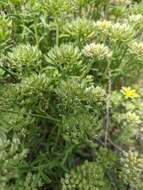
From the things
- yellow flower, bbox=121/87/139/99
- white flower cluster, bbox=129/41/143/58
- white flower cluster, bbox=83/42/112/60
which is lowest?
yellow flower, bbox=121/87/139/99

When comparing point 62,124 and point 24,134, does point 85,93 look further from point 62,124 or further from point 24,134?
point 24,134

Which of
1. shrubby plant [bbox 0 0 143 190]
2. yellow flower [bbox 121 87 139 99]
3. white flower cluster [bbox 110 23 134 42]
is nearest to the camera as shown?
shrubby plant [bbox 0 0 143 190]

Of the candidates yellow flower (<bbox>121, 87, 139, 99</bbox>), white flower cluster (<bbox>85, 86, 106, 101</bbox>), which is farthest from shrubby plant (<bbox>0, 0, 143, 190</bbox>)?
yellow flower (<bbox>121, 87, 139, 99</bbox>)

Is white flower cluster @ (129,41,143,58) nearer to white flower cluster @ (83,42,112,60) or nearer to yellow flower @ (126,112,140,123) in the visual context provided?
white flower cluster @ (83,42,112,60)

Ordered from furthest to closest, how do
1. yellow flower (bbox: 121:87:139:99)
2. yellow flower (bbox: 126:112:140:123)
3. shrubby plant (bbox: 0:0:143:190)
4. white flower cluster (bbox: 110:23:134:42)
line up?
1. yellow flower (bbox: 121:87:139:99)
2. yellow flower (bbox: 126:112:140:123)
3. white flower cluster (bbox: 110:23:134:42)
4. shrubby plant (bbox: 0:0:143:190)

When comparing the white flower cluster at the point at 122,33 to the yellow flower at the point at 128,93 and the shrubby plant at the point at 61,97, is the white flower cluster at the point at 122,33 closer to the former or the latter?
the shrubby plant at the point at 61,97

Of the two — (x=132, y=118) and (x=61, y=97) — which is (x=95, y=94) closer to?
(x=61, y=97)

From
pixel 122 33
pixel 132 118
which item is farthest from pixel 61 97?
pixel 132 118

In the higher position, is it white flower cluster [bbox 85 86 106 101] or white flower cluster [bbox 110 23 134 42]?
white flower cluster [bbox 110 23 134 42]

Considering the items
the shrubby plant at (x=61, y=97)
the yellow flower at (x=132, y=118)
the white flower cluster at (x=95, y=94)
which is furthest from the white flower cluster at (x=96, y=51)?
the yellow flower at (x=132, y=118)
